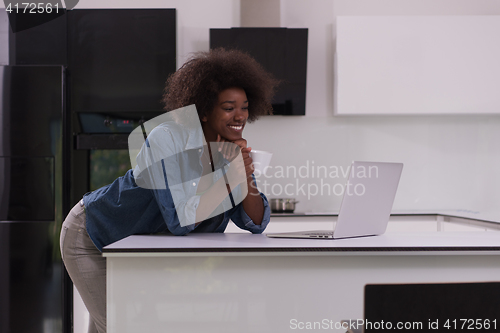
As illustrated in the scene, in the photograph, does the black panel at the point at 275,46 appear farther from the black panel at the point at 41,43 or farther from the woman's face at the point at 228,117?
the woman's face at the point at 228,117

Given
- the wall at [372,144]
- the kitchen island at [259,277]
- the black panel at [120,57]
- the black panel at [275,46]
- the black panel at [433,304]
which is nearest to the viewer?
the black panel at [433,304]

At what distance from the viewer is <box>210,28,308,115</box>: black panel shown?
297 centimetres

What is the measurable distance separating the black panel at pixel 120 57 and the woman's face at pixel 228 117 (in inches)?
48.0

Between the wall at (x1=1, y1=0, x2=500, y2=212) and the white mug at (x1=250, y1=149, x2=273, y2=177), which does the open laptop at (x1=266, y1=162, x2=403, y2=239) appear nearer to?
the white mug at (x1=250, y1=149, x2=273, y2=177)

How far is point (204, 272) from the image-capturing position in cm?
123

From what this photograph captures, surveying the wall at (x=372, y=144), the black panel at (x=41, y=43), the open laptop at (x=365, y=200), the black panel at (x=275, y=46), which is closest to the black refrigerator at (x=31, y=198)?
the black panel at (x=41, y=43)

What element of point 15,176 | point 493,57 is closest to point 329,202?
point 493,57

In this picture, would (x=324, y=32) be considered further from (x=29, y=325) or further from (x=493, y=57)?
(x=29, y=325)

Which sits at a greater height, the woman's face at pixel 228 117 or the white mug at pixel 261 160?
the woman's face at pixel 228 117

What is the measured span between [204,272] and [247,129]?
222cm

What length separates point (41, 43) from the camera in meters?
2.75

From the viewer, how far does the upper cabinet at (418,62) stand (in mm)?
2984

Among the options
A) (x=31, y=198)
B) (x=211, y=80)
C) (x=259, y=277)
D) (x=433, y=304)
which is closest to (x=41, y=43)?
(x=31, y=198)

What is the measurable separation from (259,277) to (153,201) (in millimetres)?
493
